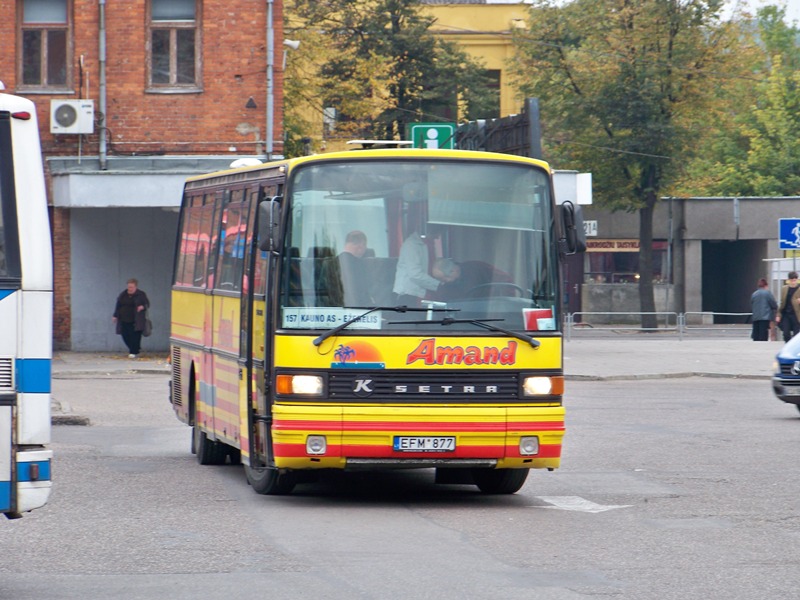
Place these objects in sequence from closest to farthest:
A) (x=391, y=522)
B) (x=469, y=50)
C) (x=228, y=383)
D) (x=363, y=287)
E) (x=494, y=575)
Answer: (x=494, y=575)
(x=391, y=522)
(x=363, y=287)
(x=228, y=383)
(x=469, y=50)

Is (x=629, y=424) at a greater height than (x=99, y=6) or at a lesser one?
lesser

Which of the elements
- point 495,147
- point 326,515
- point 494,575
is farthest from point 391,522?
point 495,147

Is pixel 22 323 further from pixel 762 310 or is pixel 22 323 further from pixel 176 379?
pixel 762 310

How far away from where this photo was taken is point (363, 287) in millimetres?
10945

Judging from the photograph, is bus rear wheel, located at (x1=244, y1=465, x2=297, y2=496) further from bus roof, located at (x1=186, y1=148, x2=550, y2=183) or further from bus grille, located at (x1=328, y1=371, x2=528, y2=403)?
bus roof, located at (x1=186, y1=148, x2=550, y2=183)

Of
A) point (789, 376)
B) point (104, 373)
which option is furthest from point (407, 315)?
point (104, 373)

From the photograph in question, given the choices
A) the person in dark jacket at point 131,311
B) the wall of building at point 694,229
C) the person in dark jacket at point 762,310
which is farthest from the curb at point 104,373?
the wall of building at point 694,229

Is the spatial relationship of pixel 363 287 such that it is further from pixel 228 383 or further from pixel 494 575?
pixel 494 575

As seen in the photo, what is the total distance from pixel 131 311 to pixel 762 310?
15.4m

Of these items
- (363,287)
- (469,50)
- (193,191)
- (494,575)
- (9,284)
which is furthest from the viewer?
(469,50)

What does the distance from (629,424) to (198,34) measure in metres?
15.0

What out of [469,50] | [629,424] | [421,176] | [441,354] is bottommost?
[629,424]

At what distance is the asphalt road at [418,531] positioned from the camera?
25.8 ft

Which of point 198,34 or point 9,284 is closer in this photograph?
point 9,284
